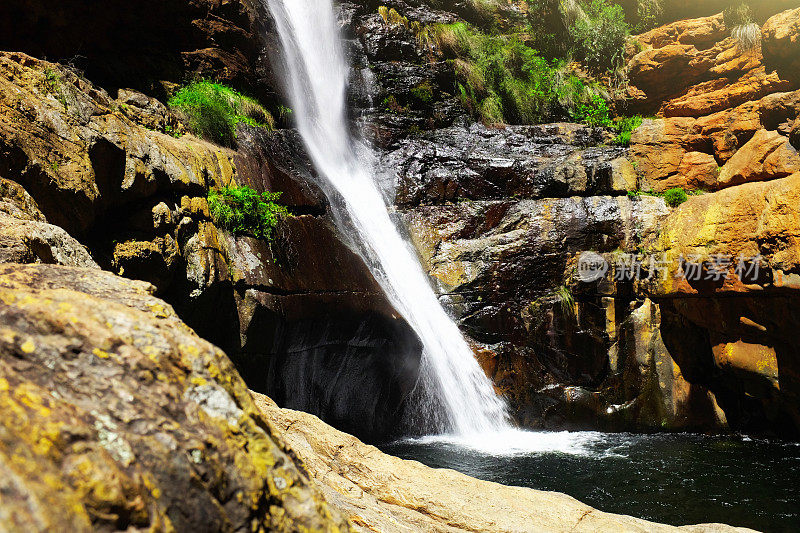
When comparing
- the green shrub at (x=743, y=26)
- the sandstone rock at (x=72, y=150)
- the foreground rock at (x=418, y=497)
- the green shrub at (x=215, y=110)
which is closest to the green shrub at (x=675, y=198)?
the green shrub at (x=743, y=26)

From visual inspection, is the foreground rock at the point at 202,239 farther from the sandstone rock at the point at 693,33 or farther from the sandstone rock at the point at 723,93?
the sandstone rock at the point at 693,33

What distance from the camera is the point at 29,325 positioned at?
4.35ft

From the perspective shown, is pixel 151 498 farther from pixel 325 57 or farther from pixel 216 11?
pixel 325 57

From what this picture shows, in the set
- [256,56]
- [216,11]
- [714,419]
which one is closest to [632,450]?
[714,419]

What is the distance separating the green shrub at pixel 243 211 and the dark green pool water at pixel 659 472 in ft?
11.5

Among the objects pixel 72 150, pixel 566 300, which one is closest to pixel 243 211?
pixel 72 150

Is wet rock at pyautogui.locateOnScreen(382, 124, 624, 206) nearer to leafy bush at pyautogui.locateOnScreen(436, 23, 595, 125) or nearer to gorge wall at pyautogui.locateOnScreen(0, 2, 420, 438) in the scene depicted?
leafy bush at pyautogui.locateOnScreen(436, 23, 595, 125)

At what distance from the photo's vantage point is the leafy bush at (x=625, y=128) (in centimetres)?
1102

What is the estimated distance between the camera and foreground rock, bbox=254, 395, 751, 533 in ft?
9.82

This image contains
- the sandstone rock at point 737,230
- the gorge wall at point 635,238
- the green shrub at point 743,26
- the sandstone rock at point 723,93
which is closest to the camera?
the sandstone rock at point 737,230

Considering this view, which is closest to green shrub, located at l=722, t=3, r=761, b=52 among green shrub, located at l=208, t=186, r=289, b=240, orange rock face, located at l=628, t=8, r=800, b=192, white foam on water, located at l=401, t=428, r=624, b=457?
orange rock face, located at l=628, t=8, r=800, b=192

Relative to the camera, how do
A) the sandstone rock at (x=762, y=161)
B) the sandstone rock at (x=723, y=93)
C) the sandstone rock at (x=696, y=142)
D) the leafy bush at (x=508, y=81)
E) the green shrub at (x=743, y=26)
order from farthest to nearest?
the leafy bush at (x=508, y=81)
the green shrub at (x=743, y=26)
the sandstone rock at (x=723, y=93)
the sandstone rock at (x=696, y=142)
the sandstone rock at (x=762, y=161)

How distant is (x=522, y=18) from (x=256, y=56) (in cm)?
885

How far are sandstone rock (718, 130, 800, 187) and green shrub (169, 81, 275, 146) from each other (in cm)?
858
